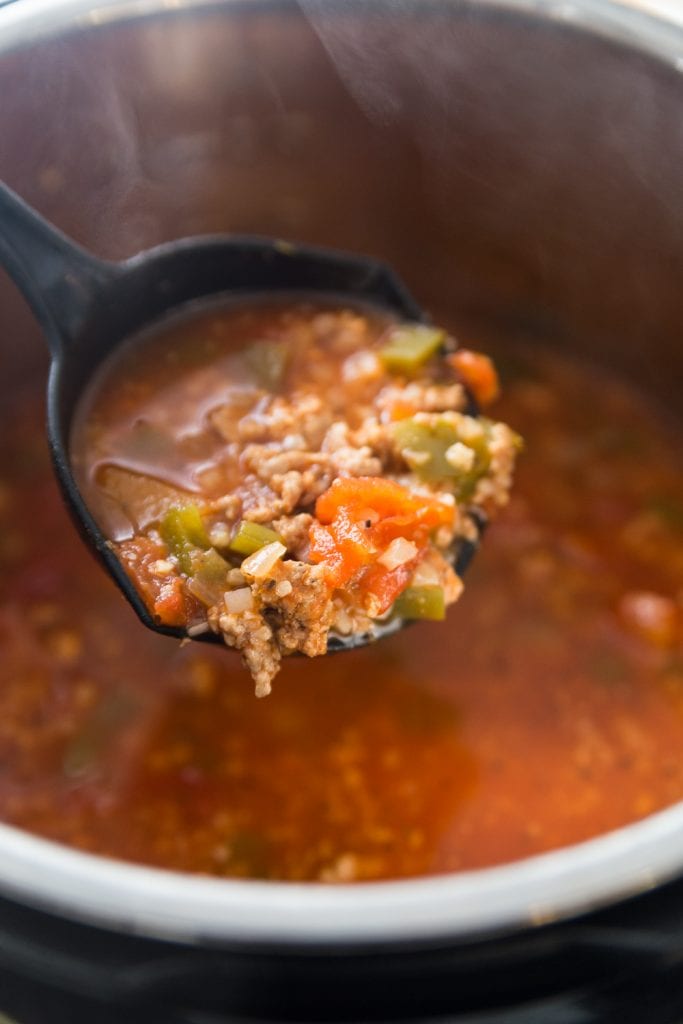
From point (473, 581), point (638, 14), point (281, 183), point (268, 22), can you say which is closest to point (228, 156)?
point (281, 183)

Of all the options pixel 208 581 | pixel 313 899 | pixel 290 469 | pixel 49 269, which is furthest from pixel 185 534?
pixel 313 899

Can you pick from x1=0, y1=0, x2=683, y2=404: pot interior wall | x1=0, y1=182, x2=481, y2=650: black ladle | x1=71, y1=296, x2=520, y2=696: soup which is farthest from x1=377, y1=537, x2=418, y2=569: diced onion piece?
x1=0, y1=0, x2=683, y2=404: pot interior wall

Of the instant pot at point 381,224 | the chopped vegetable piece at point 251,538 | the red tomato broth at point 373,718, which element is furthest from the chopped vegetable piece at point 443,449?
the instant pot at point 381,224

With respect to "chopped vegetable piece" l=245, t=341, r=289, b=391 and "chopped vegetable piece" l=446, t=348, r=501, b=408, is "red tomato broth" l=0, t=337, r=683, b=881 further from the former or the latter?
"chopped vegetable piece" l=245, t=341, r=289, b=391

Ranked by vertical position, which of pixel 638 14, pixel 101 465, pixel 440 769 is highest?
pixel 638 14

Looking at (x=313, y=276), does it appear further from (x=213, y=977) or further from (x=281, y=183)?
(x=213, y=977)

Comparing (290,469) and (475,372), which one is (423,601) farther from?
(475,372)
